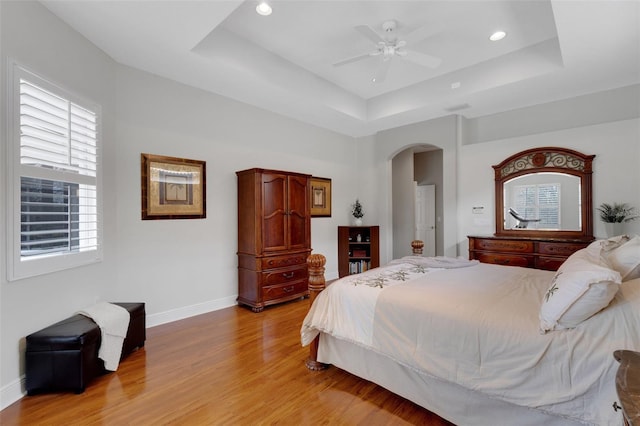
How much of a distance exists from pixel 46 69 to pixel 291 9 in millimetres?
2097

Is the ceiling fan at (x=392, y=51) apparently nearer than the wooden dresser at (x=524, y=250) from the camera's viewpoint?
Yes

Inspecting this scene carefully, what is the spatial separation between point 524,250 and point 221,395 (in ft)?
13.0

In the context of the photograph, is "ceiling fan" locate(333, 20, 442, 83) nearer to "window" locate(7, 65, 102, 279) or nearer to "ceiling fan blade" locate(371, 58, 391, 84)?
"ceiling fan blade" locate(371, 58, 391, 84)

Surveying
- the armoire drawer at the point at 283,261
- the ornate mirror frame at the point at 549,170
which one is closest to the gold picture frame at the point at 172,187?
the armoire drawer at the point at 283,261

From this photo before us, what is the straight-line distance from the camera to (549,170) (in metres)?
4.22

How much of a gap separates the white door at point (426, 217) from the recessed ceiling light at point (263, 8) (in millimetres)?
5809

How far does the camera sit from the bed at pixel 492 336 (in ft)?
4.60

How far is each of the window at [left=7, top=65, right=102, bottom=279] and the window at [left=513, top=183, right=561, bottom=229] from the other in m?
5.25

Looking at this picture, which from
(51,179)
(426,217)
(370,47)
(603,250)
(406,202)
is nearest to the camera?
(603,250)

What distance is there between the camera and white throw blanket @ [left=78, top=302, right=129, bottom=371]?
2389mm

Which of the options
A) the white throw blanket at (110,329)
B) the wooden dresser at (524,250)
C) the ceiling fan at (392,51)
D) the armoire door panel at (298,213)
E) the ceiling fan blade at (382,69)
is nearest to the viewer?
the white throw blanket at (110,329)

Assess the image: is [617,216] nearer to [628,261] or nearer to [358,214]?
[628,261]

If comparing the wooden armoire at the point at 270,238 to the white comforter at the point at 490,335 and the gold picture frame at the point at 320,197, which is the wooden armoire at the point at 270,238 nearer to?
the gold picture frame at the point at 320,197

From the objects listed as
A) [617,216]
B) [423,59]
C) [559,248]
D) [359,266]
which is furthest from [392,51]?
[359,266]
